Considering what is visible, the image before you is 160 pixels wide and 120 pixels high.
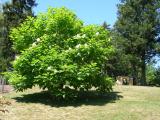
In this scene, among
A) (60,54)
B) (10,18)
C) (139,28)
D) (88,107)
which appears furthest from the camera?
(10,18)

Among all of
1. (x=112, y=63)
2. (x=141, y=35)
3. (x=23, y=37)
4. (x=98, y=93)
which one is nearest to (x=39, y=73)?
(x=23, y=37)

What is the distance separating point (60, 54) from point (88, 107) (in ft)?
9.88

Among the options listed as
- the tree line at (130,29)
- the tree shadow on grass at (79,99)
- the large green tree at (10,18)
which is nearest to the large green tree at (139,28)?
the tree line at (130,29)

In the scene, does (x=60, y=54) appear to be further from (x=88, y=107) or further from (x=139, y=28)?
(x=139, y=28)

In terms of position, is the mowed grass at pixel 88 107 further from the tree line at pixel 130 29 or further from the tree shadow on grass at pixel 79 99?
the tree line at pixel 130 29

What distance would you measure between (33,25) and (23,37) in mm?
896

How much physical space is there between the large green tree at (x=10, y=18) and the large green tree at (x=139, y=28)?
1066 cm

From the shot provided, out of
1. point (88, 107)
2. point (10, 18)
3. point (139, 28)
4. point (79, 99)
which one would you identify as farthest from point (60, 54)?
point (10, 18)

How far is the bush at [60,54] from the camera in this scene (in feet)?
66.7

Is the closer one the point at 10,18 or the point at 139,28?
the point at 139,28

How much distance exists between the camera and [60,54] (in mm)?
20672

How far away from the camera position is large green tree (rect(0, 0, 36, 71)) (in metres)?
46.7

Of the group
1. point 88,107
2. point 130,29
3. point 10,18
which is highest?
point 10,18

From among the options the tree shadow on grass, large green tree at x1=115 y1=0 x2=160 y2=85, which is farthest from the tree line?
the tree shadow on grass
